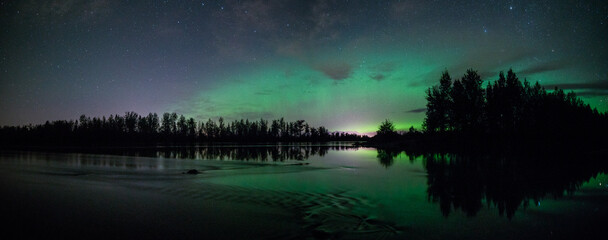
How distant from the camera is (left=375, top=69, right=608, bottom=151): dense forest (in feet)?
155

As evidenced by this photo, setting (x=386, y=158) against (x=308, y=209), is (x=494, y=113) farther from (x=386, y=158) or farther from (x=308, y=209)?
(x=308, y=209)

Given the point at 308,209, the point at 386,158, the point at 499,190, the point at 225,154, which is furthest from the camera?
the point at 225,154

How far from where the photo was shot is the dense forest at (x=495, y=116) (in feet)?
155

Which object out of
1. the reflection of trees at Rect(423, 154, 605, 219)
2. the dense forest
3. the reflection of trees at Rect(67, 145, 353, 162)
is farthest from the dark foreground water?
the dense forest

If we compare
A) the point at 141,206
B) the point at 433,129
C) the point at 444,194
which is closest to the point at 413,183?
the point at 444,194

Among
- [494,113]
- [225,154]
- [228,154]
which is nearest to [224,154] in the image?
[225,154]

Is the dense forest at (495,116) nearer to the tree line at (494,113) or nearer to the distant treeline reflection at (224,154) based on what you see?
the tree line at (494,113)

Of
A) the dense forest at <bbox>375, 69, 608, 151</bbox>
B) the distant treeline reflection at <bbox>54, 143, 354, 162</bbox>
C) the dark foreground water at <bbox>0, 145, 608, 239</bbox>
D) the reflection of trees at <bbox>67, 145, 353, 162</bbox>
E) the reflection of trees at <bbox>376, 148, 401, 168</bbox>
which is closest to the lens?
the dark foreground water at <bbox>0, 145, 608, 239</bbox>

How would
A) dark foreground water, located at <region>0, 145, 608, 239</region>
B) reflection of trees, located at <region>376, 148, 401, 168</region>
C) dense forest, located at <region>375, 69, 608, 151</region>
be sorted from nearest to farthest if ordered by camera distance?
1. dark foreground water, located at <region>0, 145, 608, 239</region>
2. reflection of trees, located at <region>376, 148, 401, 168</region>
3. dense forest, located at <region>375, 69, 608, 151</region>

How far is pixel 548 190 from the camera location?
13.4m

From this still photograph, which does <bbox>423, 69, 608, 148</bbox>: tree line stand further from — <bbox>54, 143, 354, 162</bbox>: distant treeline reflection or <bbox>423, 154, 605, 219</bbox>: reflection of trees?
<bbox>423, 154, 605, 219</bbox>: reflection of trees

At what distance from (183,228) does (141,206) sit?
12.9 feet

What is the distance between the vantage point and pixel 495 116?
53125 mm

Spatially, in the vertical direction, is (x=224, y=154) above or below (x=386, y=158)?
above
